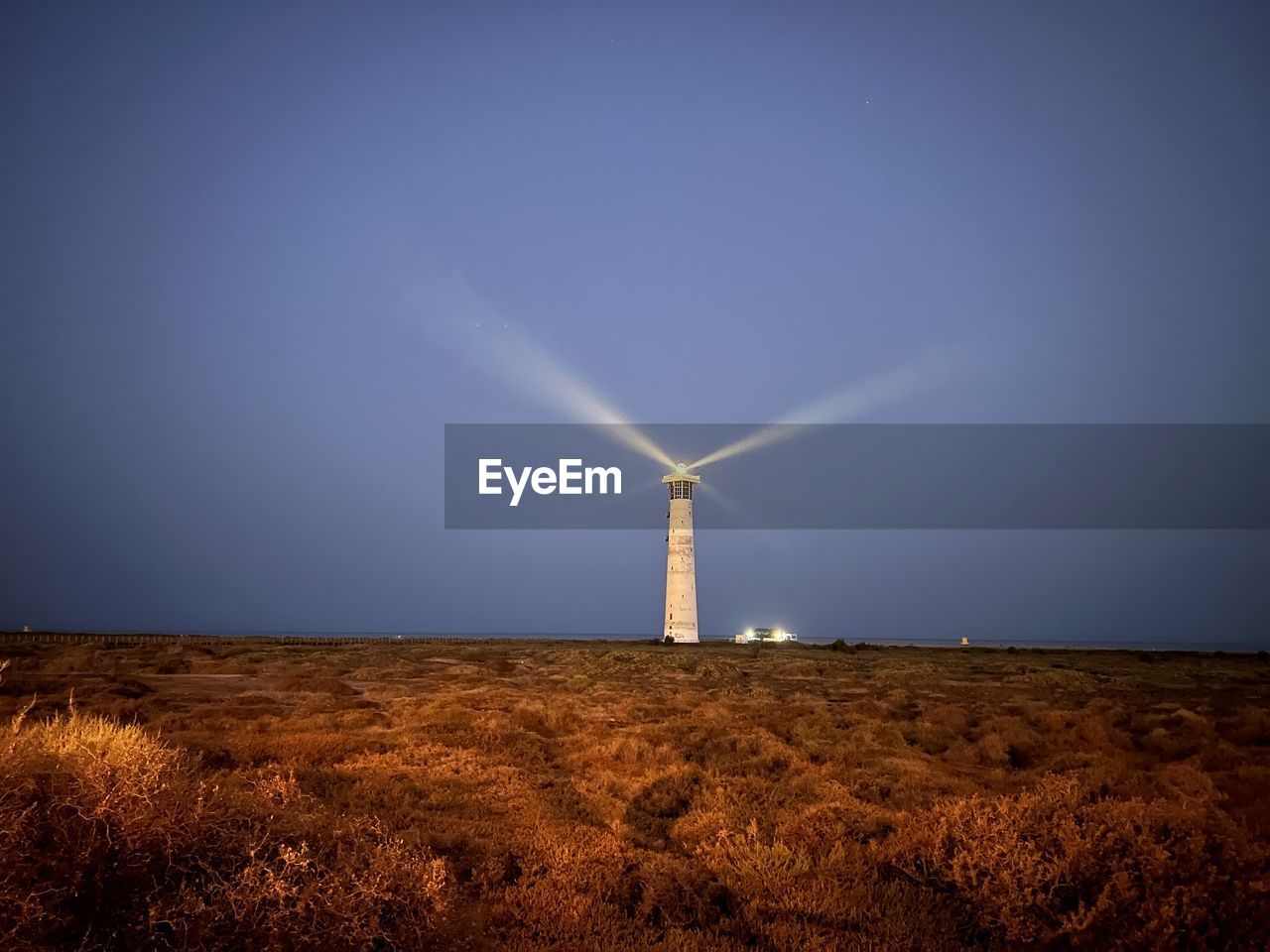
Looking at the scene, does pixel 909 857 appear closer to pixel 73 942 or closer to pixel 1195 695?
pixel 73 942

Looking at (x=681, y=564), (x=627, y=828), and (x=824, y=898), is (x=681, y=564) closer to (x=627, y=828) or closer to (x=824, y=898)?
(x=627, y=828)

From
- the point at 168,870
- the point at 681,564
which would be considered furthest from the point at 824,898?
the point at 681,564

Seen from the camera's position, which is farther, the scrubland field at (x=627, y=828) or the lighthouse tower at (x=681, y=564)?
the lighthouse tower at (x=681, y=564)

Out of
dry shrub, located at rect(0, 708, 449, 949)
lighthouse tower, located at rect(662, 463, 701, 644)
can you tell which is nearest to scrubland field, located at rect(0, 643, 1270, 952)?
dry shrub, located at rect(0, 708, 449, 949)

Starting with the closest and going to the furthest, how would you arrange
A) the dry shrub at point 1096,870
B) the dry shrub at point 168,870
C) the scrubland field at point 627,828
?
the dry shrub at point 168,870, the scrubland field at point 627,828, the dry shrub at point 1096,870

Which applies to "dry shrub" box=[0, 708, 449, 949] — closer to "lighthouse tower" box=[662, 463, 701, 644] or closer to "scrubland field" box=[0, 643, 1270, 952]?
"scrubland field" box=[0, 643, 1270, 952]

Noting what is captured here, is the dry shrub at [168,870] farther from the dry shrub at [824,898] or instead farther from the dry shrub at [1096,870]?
the dry shrub at [1096,870]

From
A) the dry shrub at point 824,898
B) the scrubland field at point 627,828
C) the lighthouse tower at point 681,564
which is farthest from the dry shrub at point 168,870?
the lighthouse tower at point 681,564
